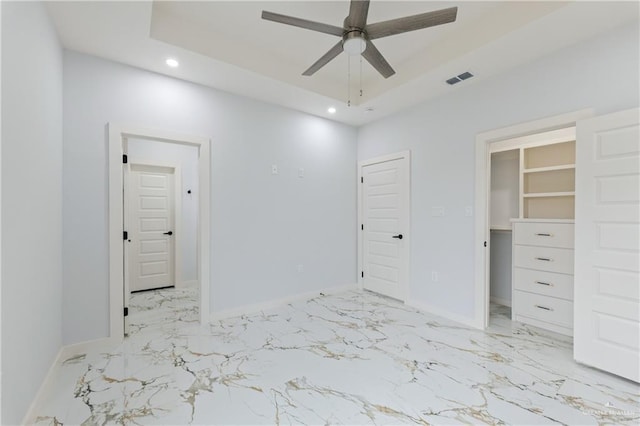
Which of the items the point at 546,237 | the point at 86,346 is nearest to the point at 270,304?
the point at 86,346

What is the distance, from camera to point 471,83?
313 cm

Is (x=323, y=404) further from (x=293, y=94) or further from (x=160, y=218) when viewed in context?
(x=160, y=218)

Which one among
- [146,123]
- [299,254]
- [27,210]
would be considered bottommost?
[299,254]

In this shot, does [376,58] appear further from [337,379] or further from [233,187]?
[337,379]

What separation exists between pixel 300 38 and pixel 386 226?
106 inches

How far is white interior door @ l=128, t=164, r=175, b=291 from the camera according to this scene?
448cm

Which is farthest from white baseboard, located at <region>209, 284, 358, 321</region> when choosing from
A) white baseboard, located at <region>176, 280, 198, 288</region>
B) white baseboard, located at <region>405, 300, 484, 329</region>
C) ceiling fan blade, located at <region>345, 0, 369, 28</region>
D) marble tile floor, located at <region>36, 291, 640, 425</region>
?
ceiling fan blade, located at <region>345, 0, 369, 28</region>

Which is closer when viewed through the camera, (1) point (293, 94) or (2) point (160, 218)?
(1) point (293, 94)

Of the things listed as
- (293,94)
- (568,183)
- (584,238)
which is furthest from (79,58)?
(568,183)

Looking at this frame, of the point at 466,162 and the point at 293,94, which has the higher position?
the point at 293,94

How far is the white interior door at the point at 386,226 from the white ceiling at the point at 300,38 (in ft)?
3.76

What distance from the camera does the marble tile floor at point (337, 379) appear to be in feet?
5.70

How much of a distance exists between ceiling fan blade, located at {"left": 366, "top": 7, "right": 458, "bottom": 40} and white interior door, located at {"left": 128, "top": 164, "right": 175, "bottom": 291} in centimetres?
406

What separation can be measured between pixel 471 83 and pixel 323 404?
345cm
